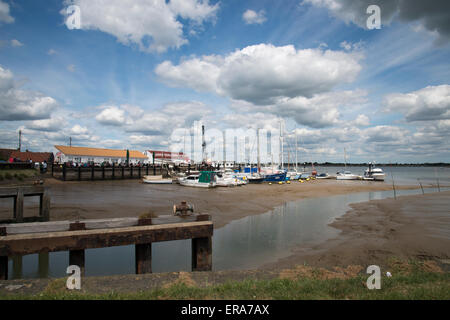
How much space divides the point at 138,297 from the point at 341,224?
→ 14.8 m

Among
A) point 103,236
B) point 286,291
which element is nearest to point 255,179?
point 103,236

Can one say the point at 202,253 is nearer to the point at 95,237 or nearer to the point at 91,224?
the point at 95,237

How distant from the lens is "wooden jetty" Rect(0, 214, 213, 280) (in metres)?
6.25

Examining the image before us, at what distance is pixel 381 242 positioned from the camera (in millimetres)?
12133

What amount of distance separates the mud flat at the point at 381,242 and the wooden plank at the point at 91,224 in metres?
3.86

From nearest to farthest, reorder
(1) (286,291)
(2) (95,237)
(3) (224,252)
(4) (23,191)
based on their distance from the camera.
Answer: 1. (1) (286,291)
2. (2) (95,237)
3. (4) (23,191)
4. (3) (224,252)

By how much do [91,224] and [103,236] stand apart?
1.89 ft

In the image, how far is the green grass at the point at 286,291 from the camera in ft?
15.5

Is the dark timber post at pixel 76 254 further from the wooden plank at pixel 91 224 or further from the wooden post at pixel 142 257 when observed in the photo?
the wooden post at pixel 142 257

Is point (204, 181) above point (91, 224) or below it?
below

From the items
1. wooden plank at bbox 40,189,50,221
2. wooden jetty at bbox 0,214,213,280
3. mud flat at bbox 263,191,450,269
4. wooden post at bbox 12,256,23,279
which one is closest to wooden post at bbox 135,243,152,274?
wooden jetty at bbox 0,214,213,280
